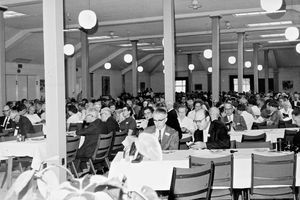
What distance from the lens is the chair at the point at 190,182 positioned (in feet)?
10.2

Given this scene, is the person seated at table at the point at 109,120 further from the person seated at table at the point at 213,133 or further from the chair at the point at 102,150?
the person seated at table at the point at 213,133

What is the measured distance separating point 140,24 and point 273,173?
1079cm

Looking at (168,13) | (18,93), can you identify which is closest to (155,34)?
(18,93)

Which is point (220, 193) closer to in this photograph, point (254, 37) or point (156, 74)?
point (254, 37)

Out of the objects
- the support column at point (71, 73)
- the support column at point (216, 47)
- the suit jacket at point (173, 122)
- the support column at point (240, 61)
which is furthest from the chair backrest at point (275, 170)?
the support column at point (71, 73)

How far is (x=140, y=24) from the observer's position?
13938 millimetres

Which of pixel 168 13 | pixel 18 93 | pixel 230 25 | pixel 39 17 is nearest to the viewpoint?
pixel 168 13

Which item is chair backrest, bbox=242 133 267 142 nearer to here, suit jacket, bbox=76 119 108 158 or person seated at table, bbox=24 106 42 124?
suit jacket, bbox=76 119 108 158

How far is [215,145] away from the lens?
16.3 ft

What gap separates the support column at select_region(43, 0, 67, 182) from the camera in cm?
446

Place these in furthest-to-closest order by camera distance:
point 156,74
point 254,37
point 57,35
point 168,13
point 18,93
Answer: point 156,74, point 254,37, point 18,93, point 168,13, point 57,35

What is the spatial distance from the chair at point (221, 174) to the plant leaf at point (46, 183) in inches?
105

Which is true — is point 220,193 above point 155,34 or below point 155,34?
below

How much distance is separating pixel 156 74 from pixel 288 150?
76.5 ft
